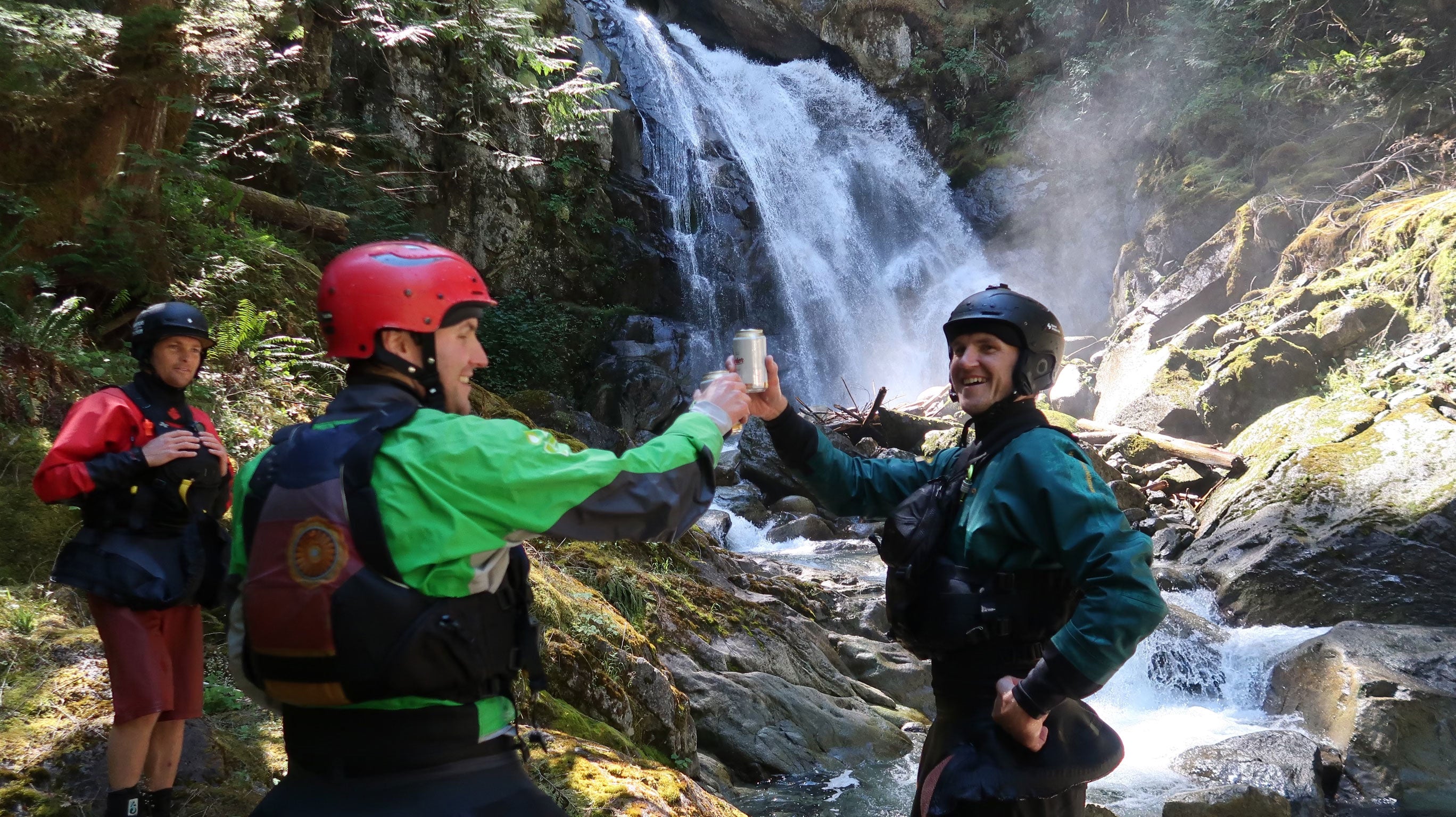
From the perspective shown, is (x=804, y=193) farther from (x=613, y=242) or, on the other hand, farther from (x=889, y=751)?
(x=889, y=751)

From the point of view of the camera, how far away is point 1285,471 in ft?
38.2

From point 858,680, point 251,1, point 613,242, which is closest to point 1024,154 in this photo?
point 613,242

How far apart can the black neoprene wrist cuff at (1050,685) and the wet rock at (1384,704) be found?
6.24 meters

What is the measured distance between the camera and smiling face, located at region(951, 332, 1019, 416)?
9.08ft

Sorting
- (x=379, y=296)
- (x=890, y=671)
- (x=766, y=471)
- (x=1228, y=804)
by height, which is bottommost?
(x=766, y=471)

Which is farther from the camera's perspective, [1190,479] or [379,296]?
[1190,479]

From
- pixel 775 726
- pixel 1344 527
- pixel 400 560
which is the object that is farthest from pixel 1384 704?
pixel 400 560

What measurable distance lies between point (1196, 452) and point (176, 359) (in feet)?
45.2

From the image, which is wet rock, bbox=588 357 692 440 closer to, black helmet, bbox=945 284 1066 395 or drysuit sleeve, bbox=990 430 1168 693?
black helmet, bbox=945 284 1066 395

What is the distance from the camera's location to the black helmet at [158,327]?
12.3ft

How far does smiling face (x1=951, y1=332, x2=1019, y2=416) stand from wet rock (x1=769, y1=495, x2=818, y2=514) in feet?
42.7

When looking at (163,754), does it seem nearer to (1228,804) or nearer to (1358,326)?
(1228,804)

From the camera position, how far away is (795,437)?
3.07 meters

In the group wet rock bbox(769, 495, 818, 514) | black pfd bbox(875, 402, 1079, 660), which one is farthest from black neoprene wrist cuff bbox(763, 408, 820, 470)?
wet rock bbox(769, 495, 818, 514)
